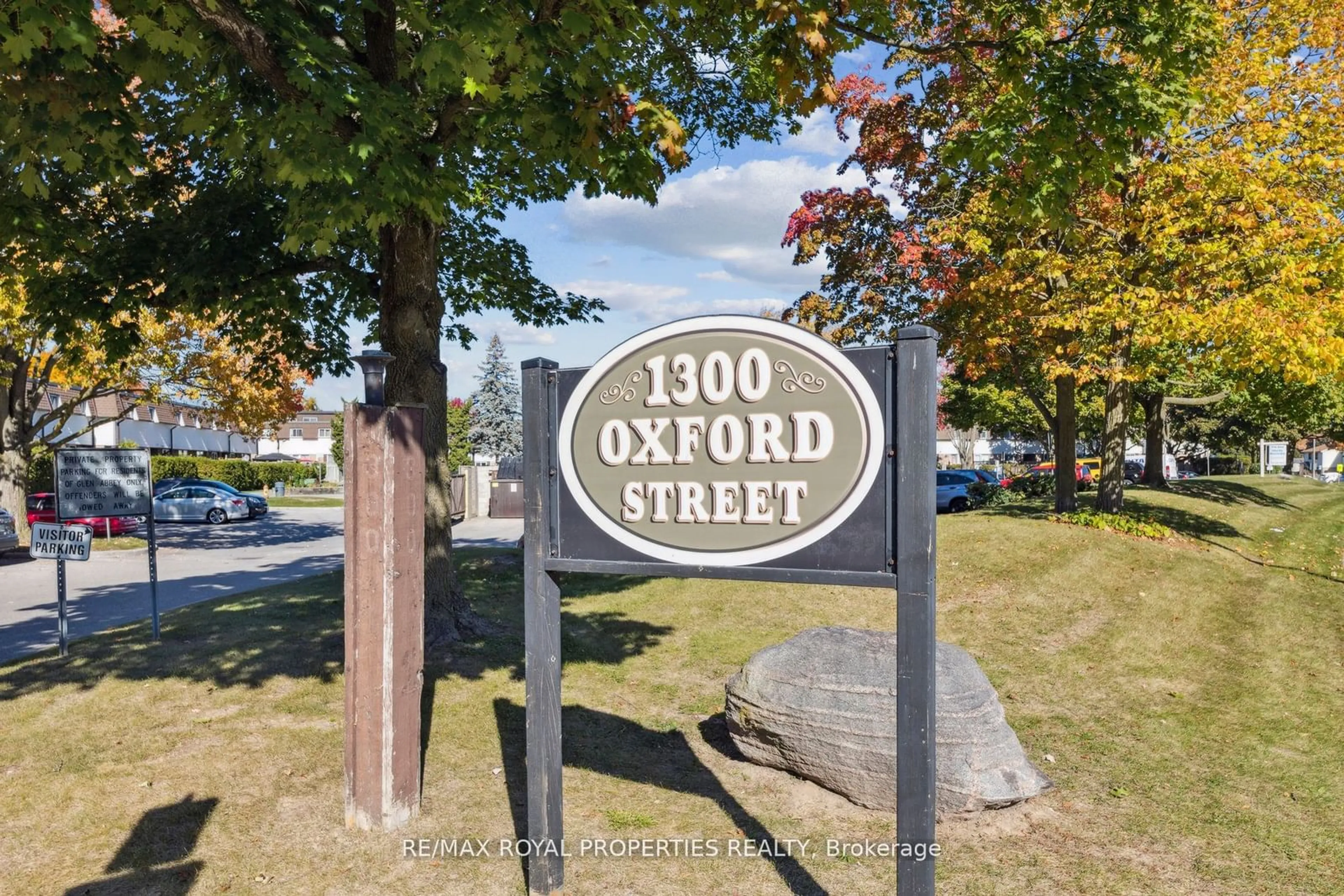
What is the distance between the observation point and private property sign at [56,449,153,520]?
9.77 metres

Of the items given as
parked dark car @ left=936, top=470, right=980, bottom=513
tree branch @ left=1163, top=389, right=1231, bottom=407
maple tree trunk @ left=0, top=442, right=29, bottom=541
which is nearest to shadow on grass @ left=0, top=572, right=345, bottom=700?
maple tree trunk @ left=0, top=442, right=29, bottom=541

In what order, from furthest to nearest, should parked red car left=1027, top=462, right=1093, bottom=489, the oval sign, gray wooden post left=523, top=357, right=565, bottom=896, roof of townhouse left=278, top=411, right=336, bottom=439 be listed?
roof of townhouse left=278, top=411, right=336, bottom=439 < parked red car left=1027, top=462, right=1093, bottom=489 < gray wooden post left=523, top=357, right=565, bottom=896 < the oval sign

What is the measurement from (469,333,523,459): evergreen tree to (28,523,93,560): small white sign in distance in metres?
44.3

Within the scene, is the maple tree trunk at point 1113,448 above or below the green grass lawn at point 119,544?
above

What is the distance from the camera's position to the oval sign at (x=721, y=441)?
3391 mm

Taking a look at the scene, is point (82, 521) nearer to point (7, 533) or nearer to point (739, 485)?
point (7, 533)

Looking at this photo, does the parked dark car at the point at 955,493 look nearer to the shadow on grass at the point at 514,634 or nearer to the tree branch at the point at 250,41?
the shadow on grass at the point at 514,634

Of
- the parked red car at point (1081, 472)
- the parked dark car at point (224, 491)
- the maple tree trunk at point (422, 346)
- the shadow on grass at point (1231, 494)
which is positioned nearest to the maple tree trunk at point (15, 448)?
the parked dark car at point (224, 491)

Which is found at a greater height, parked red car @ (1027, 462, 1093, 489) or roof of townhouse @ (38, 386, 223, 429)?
roof of townhouse @ (38, 386, 223, 429)

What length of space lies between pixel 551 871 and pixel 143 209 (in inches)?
356

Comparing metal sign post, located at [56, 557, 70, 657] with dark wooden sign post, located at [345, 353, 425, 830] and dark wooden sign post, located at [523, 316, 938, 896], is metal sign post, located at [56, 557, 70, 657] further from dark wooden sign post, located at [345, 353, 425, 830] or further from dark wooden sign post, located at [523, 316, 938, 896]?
dark wooden sign post, located at [523, 316, 938, 896]

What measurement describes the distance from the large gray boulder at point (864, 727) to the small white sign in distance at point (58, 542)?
24.4ft

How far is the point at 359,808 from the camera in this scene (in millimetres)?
4867

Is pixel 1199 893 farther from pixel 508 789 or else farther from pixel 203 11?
pixel 203 11
